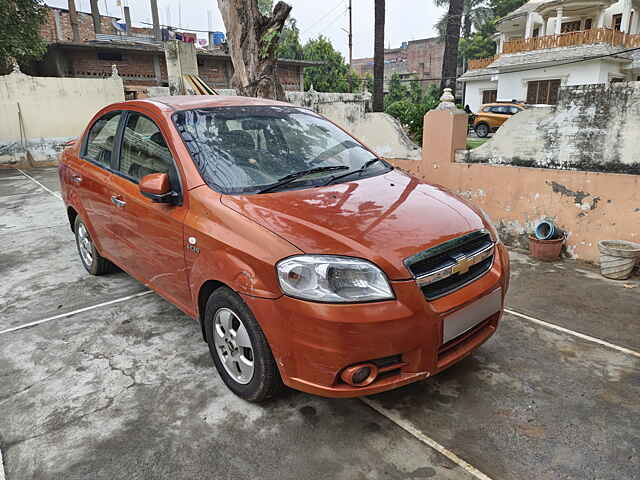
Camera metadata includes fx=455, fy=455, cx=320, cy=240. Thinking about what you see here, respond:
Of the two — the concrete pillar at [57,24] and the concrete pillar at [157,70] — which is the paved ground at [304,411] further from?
the concrete pillar at [57,24]

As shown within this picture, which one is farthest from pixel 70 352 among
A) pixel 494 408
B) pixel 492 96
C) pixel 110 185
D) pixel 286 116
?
pixel 492 96

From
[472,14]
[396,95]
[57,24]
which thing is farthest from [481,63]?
[57,24]

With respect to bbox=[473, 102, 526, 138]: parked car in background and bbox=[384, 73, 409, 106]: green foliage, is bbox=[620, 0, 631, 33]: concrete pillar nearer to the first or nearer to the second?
bbox=[473, 102, 526, 138]: parked car in background

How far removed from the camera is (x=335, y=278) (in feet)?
6.69

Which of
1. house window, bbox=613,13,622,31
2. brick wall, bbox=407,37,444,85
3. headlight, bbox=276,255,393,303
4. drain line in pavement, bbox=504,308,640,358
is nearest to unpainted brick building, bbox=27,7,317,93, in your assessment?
house window, bbox=613,13,622,31

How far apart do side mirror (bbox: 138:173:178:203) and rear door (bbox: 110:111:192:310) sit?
5cm

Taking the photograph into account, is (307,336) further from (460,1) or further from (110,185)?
(460,1)

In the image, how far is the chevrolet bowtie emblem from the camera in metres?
2.25

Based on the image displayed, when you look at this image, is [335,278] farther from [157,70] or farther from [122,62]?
[157,70]

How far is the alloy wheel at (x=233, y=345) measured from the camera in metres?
2.37

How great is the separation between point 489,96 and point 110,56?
22095mm

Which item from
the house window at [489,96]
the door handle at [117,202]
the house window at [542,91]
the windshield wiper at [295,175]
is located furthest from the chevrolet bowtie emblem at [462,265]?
the house window at [489,96]

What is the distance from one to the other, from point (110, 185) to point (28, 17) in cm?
1360

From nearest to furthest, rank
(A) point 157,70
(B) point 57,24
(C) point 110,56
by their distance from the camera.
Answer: (C) point 110,56 < (A) point 157,70 < (B) point 57,24
